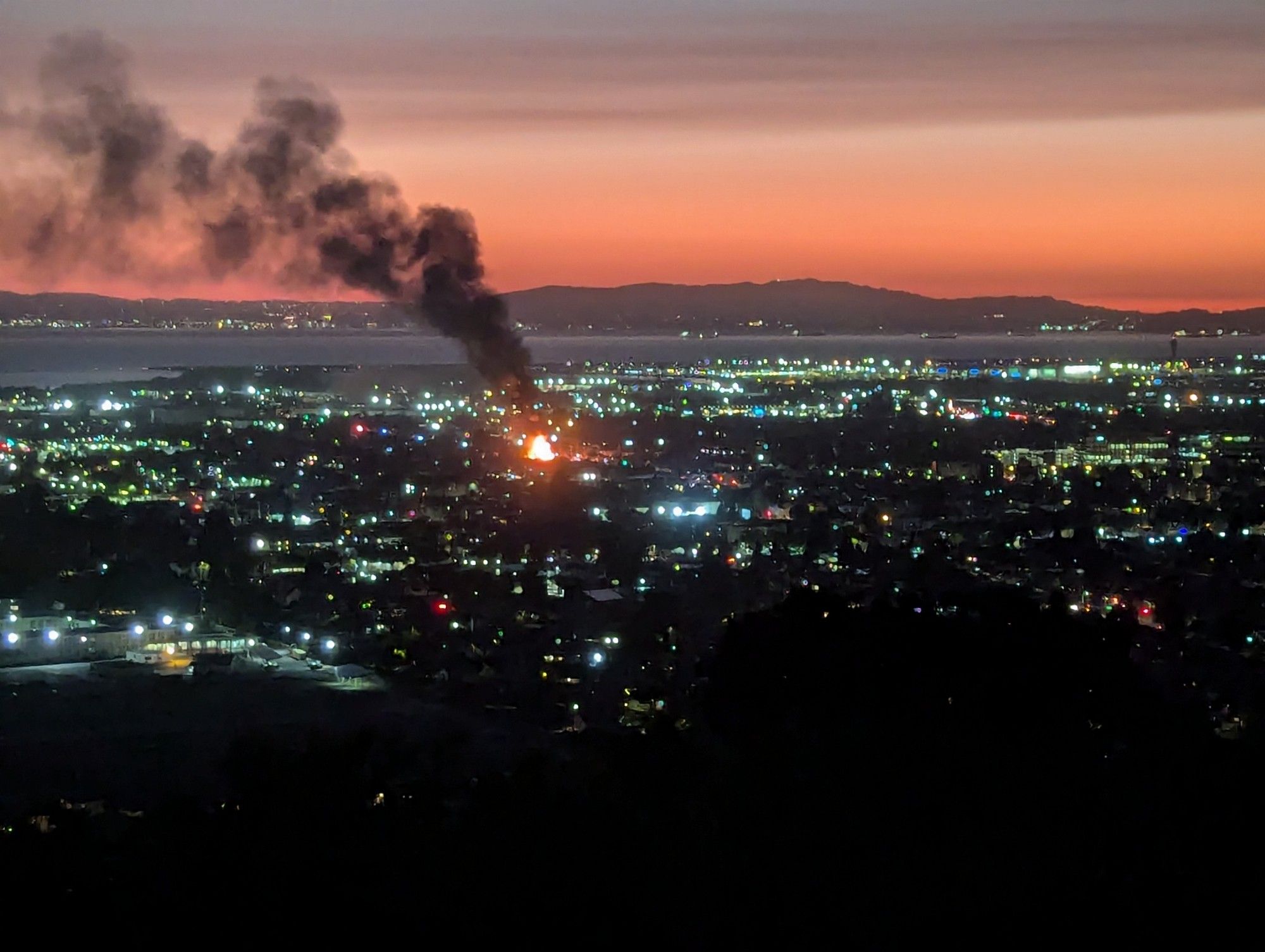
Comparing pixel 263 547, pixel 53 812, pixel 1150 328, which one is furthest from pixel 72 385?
pixel 1150 328

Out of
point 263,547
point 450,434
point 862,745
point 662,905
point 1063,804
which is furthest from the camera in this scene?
point 450,434

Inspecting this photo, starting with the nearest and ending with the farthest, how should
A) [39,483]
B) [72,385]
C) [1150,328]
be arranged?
[39,483], [72,385], [1150,328]

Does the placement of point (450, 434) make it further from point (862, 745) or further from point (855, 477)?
point (862, 745)

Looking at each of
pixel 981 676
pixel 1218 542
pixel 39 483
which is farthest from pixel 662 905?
pixel 39 483

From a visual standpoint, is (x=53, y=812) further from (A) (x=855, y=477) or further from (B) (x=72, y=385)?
(B) (x=72, y=385)

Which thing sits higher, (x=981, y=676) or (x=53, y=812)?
(x=981, y=676)

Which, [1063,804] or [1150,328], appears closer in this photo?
[1063,804]
